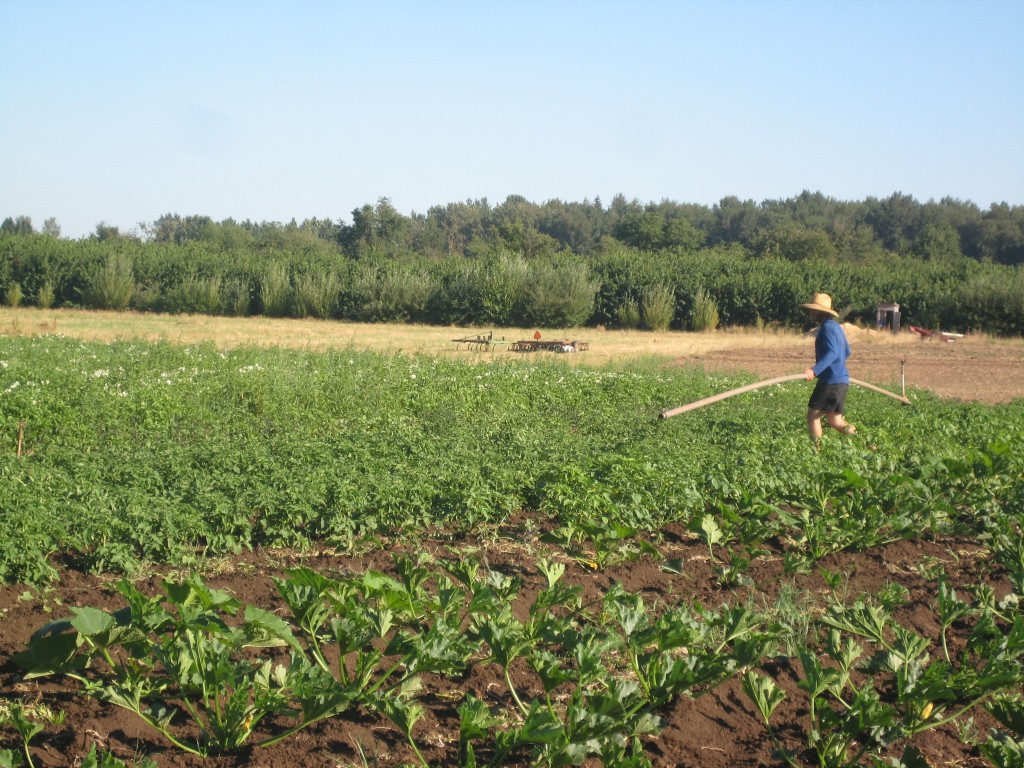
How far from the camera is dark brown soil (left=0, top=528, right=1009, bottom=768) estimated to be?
11.9 feet

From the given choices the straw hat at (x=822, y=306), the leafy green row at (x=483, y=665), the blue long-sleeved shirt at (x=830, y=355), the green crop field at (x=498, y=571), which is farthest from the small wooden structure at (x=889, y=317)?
the leafy green row at (x=483, y=665)

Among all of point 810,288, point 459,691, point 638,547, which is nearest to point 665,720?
point 459,691

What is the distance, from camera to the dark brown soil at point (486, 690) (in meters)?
3.62

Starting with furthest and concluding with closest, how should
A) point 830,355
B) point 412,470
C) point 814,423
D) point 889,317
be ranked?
1. point 889,317
2. point 830,355
3. point 814,423
4. point 412,470

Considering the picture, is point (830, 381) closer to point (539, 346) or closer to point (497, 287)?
point (539, 346)

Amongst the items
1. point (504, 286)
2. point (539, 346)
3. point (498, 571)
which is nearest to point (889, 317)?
point (504, 286)

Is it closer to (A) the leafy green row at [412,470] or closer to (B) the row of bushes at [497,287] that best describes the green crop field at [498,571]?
(A) the leafy green row at [412,470]

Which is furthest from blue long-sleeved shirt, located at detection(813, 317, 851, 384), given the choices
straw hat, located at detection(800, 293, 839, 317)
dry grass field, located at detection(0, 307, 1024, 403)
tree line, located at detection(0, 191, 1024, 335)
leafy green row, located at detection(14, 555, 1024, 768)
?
tree line, located at detection(0, 191, 1024, 335)

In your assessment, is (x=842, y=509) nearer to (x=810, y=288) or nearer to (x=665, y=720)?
(x=665, y=720)

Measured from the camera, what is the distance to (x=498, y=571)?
5.84m

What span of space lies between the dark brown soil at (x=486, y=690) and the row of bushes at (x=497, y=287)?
118ft

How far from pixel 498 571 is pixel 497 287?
36682mm

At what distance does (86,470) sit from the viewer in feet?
24.1

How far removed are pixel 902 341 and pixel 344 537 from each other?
29723 mm
